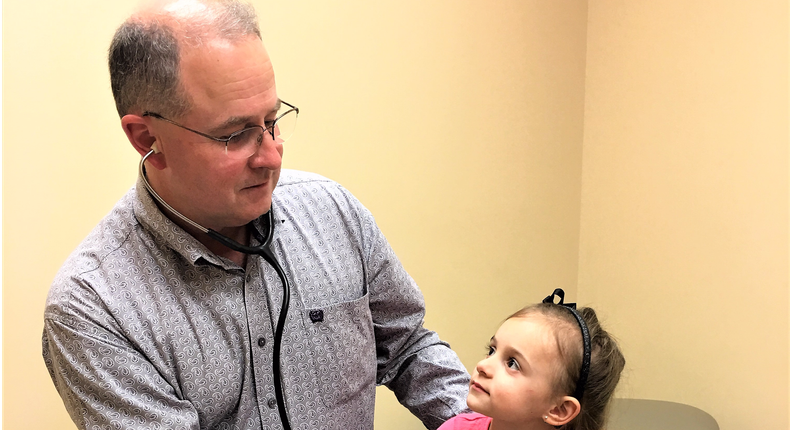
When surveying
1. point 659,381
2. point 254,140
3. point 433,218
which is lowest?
point 659,381

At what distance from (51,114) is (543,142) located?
177 cm

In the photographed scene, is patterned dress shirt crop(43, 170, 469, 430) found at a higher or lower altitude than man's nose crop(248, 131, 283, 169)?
lower

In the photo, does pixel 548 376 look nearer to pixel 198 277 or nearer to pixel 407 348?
pixel 407 348

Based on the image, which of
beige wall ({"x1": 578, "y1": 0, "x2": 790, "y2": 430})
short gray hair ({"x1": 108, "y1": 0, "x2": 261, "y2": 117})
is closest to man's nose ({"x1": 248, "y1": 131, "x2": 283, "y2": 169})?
short gray hair ({"x1": 108, "y1": 0, "x2": 261, "y2": 117})

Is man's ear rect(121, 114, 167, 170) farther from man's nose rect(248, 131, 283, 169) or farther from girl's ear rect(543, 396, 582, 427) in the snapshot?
girl's ear rect(543, 396, 582, 427)

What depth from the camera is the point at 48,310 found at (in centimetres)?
124

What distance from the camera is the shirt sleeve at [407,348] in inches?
61.5

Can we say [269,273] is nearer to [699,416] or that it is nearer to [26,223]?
[26,223]

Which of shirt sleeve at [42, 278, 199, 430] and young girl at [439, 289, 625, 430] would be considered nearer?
shirt sleeve at [42, 278, 199, 430]

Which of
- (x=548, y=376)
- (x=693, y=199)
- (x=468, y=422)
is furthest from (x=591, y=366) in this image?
(x=693, y=199)

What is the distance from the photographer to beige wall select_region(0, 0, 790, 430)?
70.3 inches

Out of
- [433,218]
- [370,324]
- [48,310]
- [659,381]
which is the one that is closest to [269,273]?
[370,324]

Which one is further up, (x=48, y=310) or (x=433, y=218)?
(x=48, y=310)

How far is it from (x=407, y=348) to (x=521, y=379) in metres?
0.33
